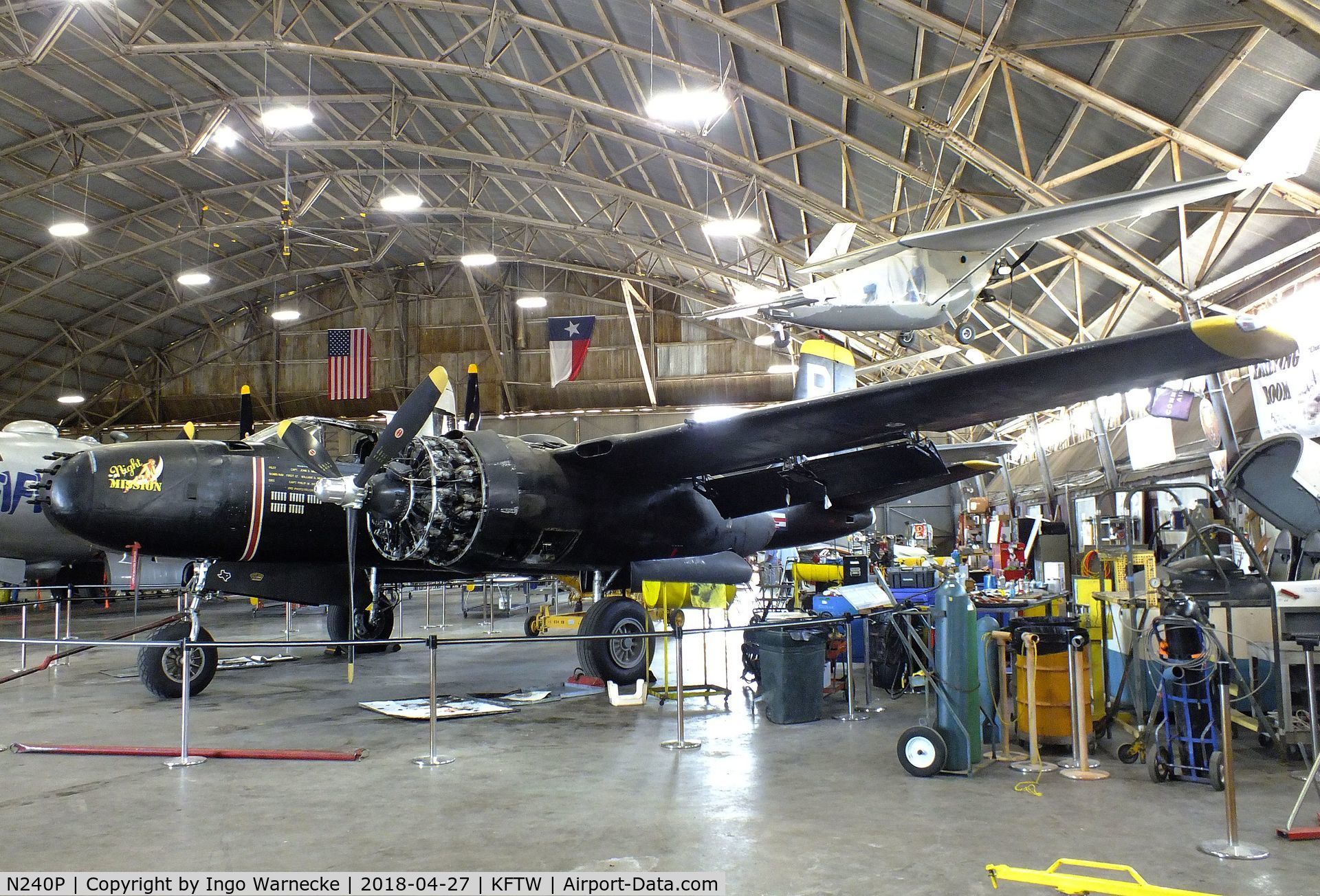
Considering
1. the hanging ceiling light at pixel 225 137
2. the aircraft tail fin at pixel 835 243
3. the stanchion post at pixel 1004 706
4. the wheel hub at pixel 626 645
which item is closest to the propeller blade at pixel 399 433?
the wheel hub at pixel 626 645

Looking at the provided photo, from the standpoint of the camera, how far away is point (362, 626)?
12883 mm

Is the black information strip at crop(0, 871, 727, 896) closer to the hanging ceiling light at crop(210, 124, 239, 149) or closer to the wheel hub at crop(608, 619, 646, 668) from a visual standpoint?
the wheel hub at crop(608, 619, 646, 668)

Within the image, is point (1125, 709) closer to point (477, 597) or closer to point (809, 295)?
point (809, 295)

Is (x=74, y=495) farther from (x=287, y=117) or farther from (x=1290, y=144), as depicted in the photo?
(x=287, y=117)

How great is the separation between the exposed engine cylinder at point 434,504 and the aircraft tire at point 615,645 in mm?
2002

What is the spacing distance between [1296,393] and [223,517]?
14405 mm

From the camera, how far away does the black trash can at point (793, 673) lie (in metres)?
8.62

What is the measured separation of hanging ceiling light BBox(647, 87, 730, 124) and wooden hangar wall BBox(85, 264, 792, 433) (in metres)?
21.4

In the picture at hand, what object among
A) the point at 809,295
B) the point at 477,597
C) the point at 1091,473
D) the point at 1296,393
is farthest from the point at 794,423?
the point at 477,597

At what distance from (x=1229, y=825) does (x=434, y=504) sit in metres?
6.83

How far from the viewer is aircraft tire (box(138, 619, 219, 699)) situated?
9.87 metres

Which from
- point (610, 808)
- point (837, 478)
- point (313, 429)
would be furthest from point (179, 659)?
point (837, 478)

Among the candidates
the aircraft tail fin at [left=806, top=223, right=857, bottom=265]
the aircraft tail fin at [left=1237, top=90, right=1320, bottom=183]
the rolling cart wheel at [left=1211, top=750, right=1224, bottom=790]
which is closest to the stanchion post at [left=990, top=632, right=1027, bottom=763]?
the rolling cart wheel at [left=1211, top=750, right=1224, bottom=790]

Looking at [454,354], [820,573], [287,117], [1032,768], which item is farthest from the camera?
[454,354]
